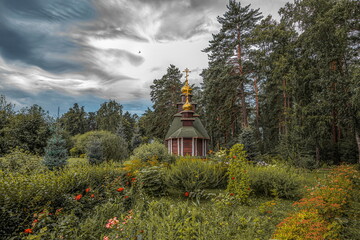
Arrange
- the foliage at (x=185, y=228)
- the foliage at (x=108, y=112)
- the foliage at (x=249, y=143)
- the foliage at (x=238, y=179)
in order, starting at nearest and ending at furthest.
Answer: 1. the foliage at (x=185, y=228)
2. the foliage at (x=238, y=179)
3. the foliage at (x=249, y=143)
4. the foliage at (x=108, y=112)

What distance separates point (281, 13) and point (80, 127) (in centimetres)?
5397

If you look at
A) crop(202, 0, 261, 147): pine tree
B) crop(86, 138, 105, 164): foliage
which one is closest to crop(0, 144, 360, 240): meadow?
crop(86, 138, 105, 164): foliage

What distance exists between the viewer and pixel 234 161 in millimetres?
5730

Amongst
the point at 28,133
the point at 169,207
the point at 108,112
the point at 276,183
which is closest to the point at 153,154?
the point at 276,183

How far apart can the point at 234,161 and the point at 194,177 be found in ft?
4.70

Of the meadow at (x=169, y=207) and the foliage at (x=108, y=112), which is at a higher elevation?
the foliage at (x=108, y=112)

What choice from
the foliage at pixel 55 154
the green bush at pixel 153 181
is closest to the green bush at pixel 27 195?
the green bush at pixel 153 181

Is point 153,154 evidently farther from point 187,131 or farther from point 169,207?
point 187,131

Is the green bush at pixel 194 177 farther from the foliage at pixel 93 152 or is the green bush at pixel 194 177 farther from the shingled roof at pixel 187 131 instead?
the shingled roof at pixel 187 131

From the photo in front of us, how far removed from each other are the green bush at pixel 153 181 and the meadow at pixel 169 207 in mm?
30

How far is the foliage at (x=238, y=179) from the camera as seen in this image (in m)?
5.32

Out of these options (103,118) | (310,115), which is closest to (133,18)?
(310,115)

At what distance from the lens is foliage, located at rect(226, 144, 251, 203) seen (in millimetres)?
5319

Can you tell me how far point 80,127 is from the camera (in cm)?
5522
